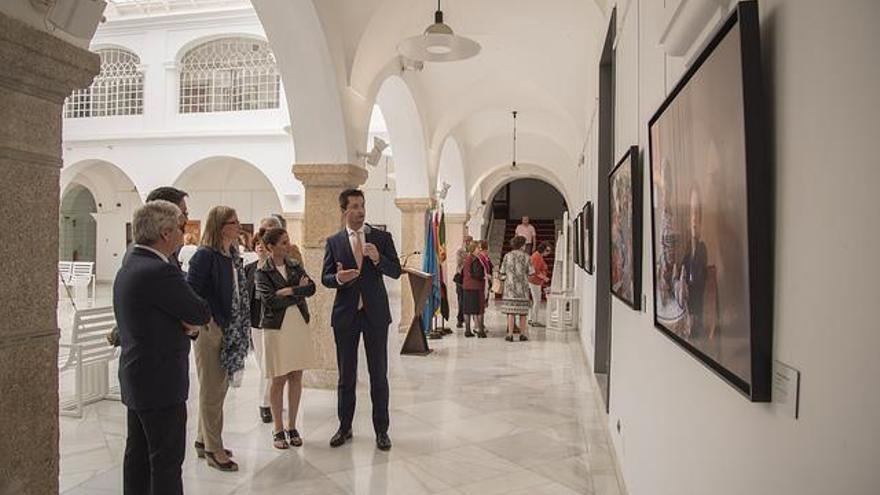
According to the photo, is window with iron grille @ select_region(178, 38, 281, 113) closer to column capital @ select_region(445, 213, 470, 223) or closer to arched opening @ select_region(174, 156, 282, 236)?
arched opening @ select_region(174, 156, 282, 236)

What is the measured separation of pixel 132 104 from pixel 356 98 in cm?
1284

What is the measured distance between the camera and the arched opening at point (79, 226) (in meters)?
24.4

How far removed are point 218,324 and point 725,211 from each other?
3.08 meters

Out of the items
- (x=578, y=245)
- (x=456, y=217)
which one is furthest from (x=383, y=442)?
(x=456, y=217)

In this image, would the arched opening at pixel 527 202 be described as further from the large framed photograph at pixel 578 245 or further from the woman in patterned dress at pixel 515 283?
the woman in patterned dress at pixel 515 283

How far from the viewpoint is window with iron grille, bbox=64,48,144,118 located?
17141 mm

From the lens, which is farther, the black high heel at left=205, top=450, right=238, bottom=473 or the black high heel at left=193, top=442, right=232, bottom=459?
the black high heel at left=193, top=442, right=232, bottom=459

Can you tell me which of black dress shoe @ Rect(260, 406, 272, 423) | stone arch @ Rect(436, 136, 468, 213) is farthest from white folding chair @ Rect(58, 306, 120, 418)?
stone arch @ Rect(436, 136, 468, 213)

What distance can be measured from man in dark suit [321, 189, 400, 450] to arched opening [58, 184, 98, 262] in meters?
22.9

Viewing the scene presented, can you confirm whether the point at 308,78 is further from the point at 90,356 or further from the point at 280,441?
the point at 280,441

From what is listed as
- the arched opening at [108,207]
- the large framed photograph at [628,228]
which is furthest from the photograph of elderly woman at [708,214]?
the arched opening at [108,207]

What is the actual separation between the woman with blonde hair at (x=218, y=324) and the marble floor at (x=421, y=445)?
32 cm

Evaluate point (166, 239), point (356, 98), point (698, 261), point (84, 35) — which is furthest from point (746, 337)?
point (356, 98)

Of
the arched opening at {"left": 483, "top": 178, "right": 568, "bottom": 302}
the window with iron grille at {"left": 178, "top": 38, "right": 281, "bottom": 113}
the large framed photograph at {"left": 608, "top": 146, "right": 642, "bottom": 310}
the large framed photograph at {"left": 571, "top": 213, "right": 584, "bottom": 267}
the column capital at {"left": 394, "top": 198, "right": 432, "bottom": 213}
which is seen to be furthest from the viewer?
the arched opening at {"left": 483, "top": 178, "right": 568, "bottom": 302}
